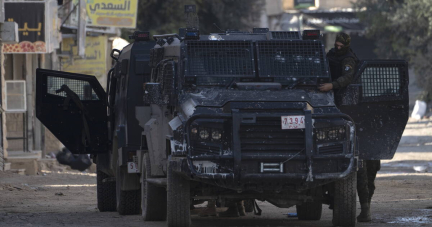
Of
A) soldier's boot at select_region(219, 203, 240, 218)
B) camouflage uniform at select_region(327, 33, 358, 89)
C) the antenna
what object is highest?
the antenna

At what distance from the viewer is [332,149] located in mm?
9703

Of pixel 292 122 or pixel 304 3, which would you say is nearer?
pixel 292 122

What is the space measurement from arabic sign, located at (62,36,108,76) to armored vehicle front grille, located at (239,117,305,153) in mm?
21959

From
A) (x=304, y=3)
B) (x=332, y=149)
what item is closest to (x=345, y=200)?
(x=332, y=149)

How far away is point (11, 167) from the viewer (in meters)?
24.5

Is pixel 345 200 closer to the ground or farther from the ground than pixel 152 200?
farther from the ground

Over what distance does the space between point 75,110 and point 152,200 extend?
147 inches

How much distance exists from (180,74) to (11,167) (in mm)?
14831

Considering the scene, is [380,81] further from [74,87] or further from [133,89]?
[74,87]

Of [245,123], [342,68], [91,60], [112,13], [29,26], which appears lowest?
[91,60]

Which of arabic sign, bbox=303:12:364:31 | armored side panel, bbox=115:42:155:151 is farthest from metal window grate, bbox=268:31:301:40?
arabic sign, bbox=303:12:364:31

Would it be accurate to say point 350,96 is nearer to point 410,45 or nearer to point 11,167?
point 11,167

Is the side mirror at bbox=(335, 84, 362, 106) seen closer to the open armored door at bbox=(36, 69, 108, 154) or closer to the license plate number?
the license plate number

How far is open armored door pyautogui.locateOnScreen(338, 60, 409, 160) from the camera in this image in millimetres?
11164
